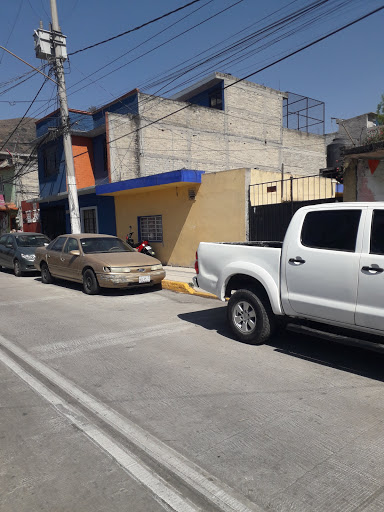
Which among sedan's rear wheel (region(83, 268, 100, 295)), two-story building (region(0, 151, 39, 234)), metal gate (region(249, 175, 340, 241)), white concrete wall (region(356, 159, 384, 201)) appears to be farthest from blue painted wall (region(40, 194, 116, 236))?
white concrete wall (region(356, 159, 384, 201))

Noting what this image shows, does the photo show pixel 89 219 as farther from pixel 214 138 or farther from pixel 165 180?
pixel 214 138

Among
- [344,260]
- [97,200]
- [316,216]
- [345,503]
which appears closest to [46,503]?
[345,503]

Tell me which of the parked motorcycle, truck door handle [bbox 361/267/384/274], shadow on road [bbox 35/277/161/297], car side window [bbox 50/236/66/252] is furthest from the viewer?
the parked motorcycle

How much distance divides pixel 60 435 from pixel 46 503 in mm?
819

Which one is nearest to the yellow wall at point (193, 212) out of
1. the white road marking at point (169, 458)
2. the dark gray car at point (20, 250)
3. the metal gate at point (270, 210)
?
the metal gate at point (270, 210)

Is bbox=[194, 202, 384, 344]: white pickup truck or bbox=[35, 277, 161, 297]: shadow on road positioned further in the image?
bbox=[35, 277, 161, 297]: shadow on road

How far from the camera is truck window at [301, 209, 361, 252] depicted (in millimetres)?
4480

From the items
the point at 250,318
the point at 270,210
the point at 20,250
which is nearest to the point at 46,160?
the point at 20,250

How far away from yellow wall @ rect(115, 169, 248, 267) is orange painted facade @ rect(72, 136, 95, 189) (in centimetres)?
396

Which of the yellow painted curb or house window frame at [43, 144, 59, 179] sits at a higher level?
house window frame at [43, 144, 59, 179]

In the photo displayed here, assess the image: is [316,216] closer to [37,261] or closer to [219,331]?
[219,331]

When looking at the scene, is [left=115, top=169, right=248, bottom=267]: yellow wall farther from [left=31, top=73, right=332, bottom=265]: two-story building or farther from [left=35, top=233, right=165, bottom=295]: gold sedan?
[left=35, top=233, right=165, bottom=295]: gold sedan

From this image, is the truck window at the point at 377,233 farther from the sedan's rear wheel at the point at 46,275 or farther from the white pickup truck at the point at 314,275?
the sedan's rear wheel at the point at 46,275

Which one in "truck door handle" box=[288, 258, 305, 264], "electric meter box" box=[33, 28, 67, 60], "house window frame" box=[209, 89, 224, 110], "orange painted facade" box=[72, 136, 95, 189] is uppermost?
"house window frame" box=[209, 89, 224, 110]
